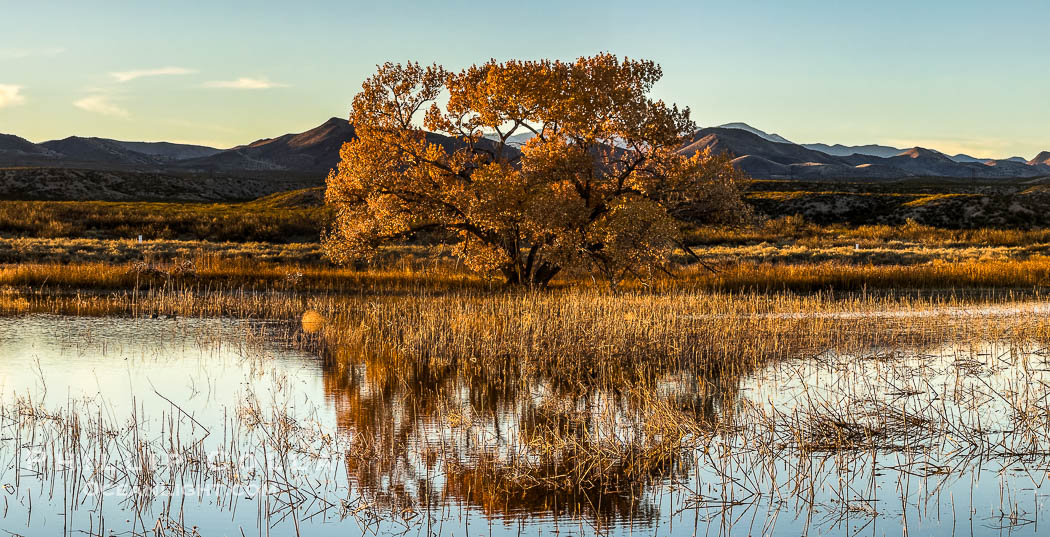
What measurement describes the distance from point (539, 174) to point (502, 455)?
732 inches

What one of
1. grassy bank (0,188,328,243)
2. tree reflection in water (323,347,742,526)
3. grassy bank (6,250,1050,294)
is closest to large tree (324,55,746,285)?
grassy bank (6,250,1050,294)

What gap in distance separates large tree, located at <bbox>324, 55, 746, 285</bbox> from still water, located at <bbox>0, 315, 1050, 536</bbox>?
12.1 metres

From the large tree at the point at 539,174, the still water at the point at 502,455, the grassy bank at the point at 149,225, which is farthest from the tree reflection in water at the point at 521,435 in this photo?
the grassy bank at the point at 149,225

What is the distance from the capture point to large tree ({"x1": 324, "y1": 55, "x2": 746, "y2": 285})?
2739cm

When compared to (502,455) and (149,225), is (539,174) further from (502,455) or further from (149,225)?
(149,225)

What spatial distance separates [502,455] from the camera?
10.6 metres

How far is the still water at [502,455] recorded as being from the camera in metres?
8.59

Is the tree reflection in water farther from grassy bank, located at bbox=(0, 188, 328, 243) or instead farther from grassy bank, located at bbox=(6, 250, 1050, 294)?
grassy bank, located at bbox=(0, 188, 328, 243)

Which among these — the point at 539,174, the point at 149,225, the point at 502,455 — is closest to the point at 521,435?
the point at 502,455

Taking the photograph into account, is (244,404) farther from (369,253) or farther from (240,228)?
(240,228)

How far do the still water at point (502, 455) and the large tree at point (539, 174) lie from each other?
39.6 feet

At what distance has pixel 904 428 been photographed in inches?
453

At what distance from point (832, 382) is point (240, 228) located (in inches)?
1995

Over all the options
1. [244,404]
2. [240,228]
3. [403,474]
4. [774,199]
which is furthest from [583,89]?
[774,199]
